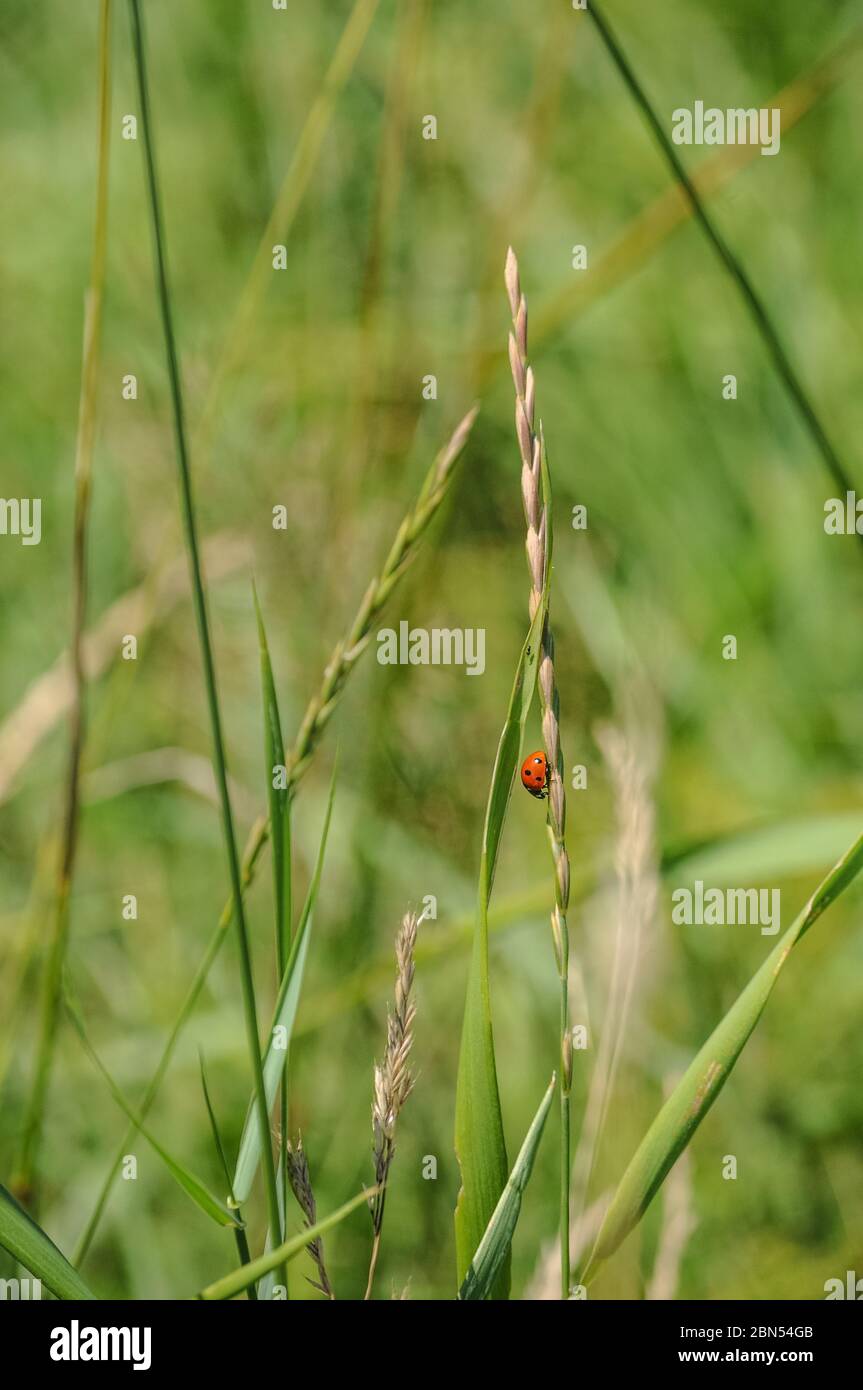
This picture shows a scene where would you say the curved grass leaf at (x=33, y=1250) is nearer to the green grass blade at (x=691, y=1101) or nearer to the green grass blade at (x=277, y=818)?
the green grass blade at (x=277, y=818)

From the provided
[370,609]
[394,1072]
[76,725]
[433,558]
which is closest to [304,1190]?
[394,1072]

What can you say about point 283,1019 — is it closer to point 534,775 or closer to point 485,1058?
point 485,1058

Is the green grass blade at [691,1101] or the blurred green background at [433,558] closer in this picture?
the green grass blade at [691,1101]

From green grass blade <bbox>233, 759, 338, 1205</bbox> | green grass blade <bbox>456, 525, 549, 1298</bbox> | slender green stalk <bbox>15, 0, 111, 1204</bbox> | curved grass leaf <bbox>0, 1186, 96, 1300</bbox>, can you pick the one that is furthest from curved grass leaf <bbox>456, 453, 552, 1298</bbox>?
slender green stalk <bbox>15, 0, 111, 1204</bbox>

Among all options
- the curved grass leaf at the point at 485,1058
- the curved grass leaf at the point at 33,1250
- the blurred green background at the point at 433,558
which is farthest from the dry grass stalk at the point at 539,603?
the blurred green background at the point at 433,558
